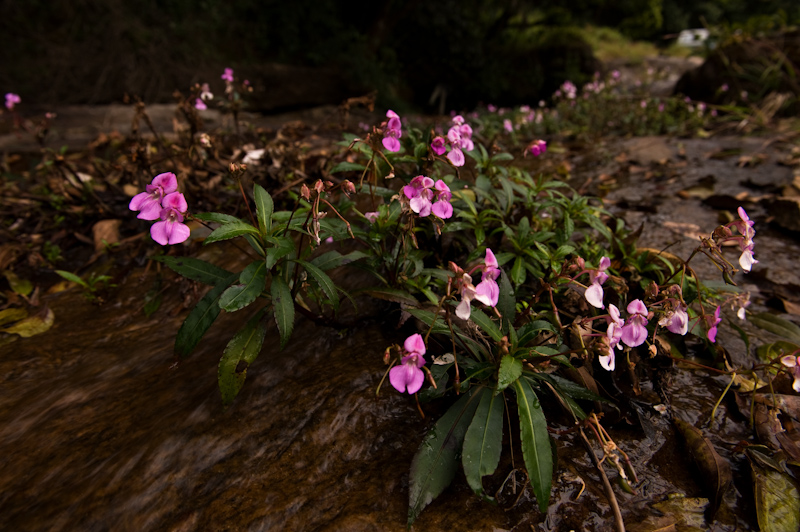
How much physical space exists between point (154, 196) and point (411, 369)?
2.91ft

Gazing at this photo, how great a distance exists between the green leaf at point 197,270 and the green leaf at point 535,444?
111 centimetres

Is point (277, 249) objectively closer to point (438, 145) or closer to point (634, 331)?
point (438, 145)

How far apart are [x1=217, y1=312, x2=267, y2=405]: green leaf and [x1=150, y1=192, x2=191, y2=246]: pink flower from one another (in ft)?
1.39

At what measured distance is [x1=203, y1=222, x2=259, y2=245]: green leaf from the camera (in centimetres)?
131

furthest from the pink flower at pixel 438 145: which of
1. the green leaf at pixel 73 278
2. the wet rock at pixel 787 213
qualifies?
the wet rock at pixel 787 213

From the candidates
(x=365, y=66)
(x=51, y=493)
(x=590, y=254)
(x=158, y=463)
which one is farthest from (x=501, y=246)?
(x=365, y=66)

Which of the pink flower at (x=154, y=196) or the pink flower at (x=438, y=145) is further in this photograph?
the pink flower at (x=438, y=145)

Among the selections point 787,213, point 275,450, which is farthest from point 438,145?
point 787,213

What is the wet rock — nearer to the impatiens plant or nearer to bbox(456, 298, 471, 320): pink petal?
the impatiens plant

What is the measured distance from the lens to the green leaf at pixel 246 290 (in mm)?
1293

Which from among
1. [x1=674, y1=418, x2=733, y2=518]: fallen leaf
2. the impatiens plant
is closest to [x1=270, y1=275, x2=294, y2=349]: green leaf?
the impatiens plant

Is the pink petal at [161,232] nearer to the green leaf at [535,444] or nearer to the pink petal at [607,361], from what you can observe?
the green leaf at [535,444]

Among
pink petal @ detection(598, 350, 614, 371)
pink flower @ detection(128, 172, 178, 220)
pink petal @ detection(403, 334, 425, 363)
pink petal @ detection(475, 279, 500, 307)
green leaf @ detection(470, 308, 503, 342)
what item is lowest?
green leaf @ detection(470, 308, 503, 342)

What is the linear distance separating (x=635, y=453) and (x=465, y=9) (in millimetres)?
13955
